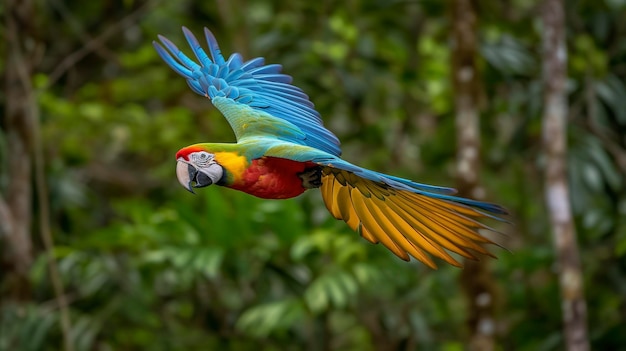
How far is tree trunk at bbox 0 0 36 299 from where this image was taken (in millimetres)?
4176

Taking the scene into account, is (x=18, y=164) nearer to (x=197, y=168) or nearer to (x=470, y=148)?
(x=470, y=148)

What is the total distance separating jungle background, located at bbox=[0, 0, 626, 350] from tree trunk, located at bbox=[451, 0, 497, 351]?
0.04ft

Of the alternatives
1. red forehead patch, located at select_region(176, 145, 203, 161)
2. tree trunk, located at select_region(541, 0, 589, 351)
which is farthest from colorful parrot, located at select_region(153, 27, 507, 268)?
tree trunk, located at select_region(541, 0, 589, 351)

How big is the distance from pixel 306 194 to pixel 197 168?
2.77m

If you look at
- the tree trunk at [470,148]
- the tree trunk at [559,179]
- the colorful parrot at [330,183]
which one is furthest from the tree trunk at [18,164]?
the colorful parrot at [330,183]

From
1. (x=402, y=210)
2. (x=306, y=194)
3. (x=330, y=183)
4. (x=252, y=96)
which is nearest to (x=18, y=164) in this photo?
(x=306, y=194)

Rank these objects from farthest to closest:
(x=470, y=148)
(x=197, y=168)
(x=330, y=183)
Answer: (x=470, y=148), (x=330, y=183), (x=197, y=168)

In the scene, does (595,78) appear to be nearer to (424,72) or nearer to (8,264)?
(424,72)

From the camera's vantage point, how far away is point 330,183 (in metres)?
1.67

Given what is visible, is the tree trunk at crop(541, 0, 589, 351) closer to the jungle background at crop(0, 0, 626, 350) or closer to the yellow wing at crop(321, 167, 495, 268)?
the jungle background at crop(0, 0, 626, 350)

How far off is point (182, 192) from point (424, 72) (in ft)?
4.74

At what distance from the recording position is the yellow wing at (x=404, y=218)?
137 cm

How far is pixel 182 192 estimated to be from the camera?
5.00m

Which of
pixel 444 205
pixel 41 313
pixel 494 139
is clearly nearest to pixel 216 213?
pixel 41 313
